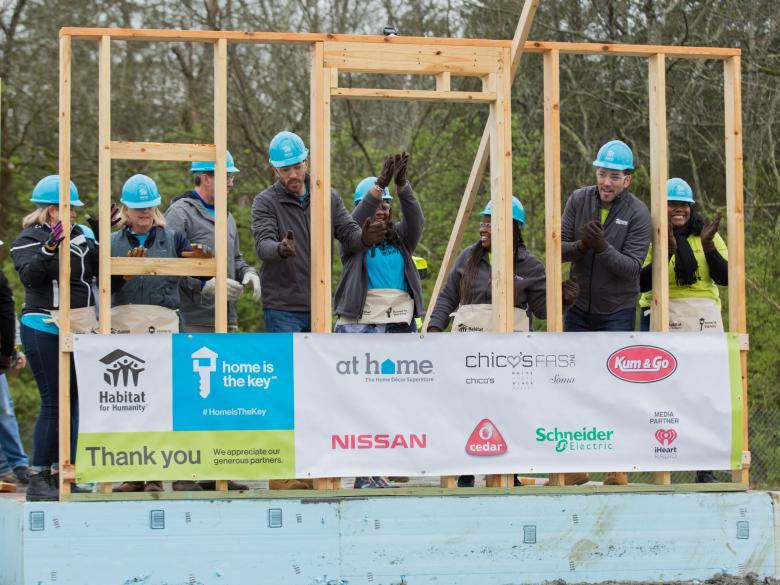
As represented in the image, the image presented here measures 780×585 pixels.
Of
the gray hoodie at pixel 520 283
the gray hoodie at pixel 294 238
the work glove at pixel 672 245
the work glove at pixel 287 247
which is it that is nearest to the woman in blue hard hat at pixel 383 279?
the gray hoodie at pixel 294 238

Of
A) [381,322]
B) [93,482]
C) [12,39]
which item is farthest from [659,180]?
[12,39]

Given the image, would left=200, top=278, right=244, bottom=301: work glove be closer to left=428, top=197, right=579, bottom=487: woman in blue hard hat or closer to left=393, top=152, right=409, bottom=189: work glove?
left=393, top=152, right=409, bottom=189: work glove

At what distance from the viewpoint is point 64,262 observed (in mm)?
7176

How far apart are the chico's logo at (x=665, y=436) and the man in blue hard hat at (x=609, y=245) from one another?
32.4 inches

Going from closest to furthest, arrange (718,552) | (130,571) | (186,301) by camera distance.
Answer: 1. (130,571)
2. (718,552)
3. (186,301)

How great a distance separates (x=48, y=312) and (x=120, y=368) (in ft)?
2.33

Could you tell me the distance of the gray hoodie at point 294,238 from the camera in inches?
303

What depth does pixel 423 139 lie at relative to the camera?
1705 cm

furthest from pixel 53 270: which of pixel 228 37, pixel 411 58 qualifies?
pixel 411 58

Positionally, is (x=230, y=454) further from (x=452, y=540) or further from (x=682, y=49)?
(x=682, y=49)

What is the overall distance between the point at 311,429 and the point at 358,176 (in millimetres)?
9811

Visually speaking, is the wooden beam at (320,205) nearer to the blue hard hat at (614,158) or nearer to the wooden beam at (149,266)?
the wooden beam at (149,266)

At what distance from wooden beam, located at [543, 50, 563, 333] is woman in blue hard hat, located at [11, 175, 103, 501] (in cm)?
274

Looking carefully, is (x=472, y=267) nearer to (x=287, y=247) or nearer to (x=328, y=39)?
(x=287, y=247)
